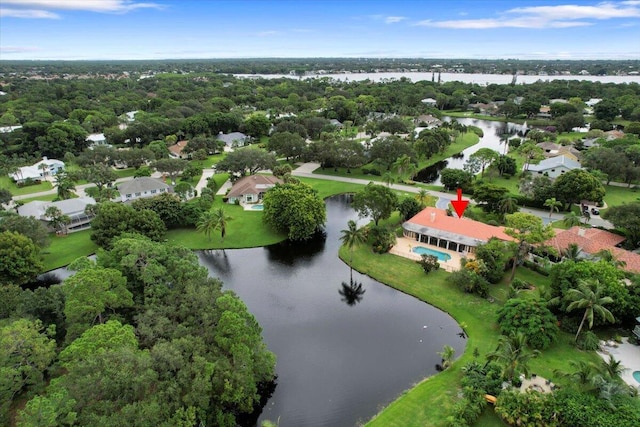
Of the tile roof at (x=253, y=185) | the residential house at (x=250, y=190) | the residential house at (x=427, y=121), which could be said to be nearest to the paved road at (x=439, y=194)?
the tile roof at (x=253, y=185)

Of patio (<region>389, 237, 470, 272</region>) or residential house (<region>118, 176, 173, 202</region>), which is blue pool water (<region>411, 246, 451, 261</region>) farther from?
residential house (<region>118, 176, 173, 202</region>)

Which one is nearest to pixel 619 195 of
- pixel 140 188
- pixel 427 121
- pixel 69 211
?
pixel 427 121

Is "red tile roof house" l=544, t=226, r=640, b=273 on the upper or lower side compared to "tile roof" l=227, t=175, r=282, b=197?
lower

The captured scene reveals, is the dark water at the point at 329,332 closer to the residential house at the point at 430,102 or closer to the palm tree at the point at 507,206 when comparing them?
the palm tree at the point at 507,206

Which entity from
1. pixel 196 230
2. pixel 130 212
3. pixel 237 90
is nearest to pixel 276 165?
pixel 196 230

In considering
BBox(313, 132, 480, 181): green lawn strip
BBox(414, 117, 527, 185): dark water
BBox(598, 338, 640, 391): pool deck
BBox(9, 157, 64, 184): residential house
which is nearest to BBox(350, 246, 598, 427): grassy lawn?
BBox(598, 338, 640, 391): pool deck

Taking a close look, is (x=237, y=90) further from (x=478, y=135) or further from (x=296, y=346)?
(x=296, y=346)
